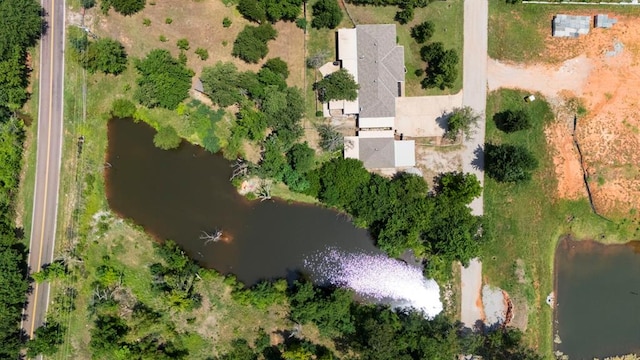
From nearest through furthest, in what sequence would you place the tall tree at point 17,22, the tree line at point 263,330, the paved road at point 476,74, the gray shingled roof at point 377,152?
the tall tree at point 17,22 < the tree line at point 263,330 < the gray shingled roof at point 377,152 < the paved road at point 476,74

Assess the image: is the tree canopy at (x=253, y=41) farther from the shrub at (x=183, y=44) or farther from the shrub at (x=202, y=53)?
the shrub at (x=183, y=44)

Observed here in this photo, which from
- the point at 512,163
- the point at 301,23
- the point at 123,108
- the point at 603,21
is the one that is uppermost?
the point at 603,21

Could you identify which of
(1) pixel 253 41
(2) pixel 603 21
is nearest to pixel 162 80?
(1) pixel 253 41

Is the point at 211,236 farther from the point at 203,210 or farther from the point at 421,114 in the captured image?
the point at 421,114

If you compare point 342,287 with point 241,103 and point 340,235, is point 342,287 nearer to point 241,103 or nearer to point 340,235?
point 340,235

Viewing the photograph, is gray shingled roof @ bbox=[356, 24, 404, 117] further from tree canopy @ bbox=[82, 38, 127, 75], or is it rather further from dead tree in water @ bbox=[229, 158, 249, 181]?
tree canopy @ bbox=[82, 38, 127, 75]

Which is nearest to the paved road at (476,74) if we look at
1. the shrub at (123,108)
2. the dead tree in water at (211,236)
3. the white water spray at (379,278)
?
the white water spray at (379,278)
